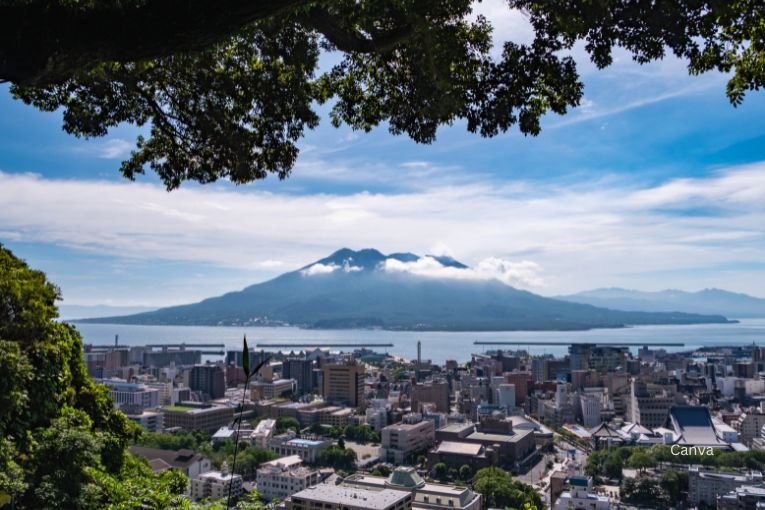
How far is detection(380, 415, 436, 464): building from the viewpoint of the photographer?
15154mm

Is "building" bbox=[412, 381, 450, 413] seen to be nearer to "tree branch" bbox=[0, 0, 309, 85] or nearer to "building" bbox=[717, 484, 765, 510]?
"building" bbox=[717, 484, 765, 510]

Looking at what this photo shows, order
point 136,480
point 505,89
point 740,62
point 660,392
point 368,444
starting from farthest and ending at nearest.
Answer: point 660,392 → point 368,444 → point 136,480 → point 505,89 → point 740,62

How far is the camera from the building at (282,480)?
11.3 meters

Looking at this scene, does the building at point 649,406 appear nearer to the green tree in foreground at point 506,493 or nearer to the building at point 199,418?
the green tree in foreground at point 506,493

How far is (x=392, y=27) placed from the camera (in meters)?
1.48

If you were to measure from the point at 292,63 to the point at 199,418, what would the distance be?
18.4 meters

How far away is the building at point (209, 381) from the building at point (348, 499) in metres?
19.3

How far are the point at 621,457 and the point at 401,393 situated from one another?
13.2 meters

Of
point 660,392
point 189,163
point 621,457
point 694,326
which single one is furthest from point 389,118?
point 694,326

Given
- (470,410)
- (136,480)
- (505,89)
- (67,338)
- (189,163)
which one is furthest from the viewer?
(470,410)

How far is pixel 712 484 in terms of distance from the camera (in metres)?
10.7

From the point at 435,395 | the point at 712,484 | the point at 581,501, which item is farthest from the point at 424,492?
the point at 435,395

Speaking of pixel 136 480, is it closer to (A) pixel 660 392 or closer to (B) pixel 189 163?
(B) pixel 189 163

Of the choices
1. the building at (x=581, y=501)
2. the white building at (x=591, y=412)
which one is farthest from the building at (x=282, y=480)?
the white building at (x=591, y=412)
